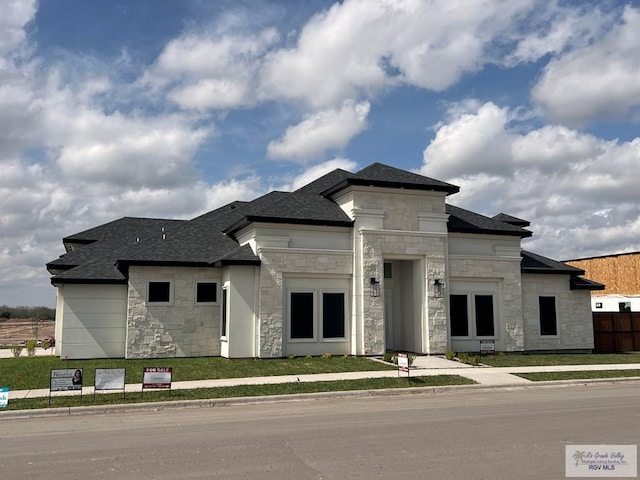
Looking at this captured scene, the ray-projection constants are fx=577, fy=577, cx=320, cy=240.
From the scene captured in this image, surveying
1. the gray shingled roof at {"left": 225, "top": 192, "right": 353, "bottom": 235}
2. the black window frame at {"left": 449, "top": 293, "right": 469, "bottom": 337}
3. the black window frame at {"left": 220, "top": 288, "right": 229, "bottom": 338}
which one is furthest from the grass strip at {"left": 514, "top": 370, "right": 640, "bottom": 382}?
the black window frame at {"left": 220, "top": 288, "right": 229, "bottom": 338}

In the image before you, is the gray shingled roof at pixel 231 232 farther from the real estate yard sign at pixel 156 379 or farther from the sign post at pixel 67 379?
the sign post at pixel 67 379

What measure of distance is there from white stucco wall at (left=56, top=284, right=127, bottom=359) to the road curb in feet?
32.5

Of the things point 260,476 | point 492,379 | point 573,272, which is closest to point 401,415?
point 260,476

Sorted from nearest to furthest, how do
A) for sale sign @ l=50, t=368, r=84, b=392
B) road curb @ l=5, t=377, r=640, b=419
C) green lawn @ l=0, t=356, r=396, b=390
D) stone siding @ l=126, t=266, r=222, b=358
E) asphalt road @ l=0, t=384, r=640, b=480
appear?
asphalt road @ l=0, t=384, r=640, b=480 → road curb @ l=5, t=377, r=640, b=419 → for sale sign @ l=50, t=368, r=84, b=392 → green lawn @ l=0, t=356, r=396, b=390 → stone siding @ l=126, t=266, r=222, b=358

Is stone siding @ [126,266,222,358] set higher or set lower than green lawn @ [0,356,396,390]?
higher

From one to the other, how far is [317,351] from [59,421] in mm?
11402

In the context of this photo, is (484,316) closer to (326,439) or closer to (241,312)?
(241,312)

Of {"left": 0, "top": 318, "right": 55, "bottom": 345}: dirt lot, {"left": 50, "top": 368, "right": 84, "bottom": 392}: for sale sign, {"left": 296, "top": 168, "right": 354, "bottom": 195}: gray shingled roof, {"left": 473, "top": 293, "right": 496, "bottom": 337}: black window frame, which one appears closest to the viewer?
{"left": 50, "top": 368, "right": 84, "bottom": 392}: for sale sign

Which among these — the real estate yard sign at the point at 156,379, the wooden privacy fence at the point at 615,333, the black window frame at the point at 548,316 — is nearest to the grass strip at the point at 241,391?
the real estate yard sign at the point at 156,379

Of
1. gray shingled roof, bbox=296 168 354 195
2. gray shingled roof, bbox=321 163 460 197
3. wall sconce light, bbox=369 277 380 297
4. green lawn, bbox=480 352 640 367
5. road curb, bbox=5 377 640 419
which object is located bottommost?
road curb, bbox=5 377 640 419

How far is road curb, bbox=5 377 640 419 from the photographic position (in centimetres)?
1240

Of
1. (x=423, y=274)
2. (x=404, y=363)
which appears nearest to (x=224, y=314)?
(x=423, y=274)

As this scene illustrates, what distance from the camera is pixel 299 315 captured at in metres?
21.8

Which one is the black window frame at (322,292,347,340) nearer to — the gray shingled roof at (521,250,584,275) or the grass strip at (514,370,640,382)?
the grass strip at (514,370,640,382)
